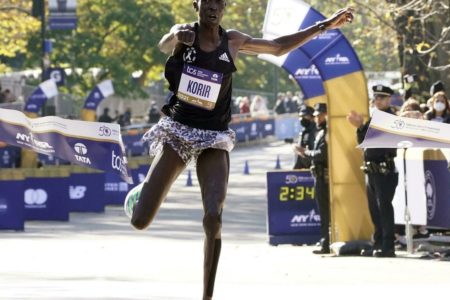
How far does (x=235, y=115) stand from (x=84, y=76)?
11503 millimetres

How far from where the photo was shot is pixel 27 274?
15234 mm

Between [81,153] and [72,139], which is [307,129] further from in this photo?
[81,153]

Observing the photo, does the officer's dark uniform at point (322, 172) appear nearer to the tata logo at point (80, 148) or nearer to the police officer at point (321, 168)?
the police officer at point (321, 168)

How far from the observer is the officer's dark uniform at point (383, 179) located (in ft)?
58.1

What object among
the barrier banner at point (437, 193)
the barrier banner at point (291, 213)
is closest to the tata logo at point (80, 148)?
the barrier banner at point (437, 193)

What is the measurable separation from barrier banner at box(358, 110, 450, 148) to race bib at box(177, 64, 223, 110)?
19.3ft

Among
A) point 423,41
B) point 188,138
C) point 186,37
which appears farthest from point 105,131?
point 423,41

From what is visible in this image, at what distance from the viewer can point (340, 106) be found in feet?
62.1

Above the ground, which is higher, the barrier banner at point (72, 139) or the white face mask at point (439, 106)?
the white face mask at point (439, 106)

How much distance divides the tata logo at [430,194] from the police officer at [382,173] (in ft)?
2.18

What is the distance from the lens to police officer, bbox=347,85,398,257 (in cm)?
1770

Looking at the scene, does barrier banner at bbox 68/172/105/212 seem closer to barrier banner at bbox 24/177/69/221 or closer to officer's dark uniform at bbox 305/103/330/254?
barrier banner at bbox 24/177/69/221

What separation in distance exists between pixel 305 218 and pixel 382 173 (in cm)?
335

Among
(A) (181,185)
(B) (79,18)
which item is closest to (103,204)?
(A) (181,185)
